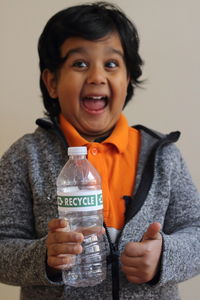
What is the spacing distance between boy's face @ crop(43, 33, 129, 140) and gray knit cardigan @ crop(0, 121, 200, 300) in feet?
0.26

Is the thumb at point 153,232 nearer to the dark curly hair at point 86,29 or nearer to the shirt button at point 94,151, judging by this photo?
the shirt button at point 94,151

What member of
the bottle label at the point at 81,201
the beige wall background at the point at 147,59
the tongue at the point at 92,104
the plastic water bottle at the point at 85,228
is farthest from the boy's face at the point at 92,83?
the beige wall background at the point at 147,59

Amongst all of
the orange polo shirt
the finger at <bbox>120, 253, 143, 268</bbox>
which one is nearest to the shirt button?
the orange polo shirt

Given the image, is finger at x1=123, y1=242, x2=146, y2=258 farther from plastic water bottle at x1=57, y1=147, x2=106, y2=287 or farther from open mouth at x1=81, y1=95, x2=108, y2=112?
open mouth at x1=81, y1=95, x2=108, y2=112

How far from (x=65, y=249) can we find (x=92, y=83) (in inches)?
15.1

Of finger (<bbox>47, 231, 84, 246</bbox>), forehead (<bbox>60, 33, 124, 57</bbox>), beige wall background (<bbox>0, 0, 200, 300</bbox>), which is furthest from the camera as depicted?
beige wall background (<bbox>0, 0, 200, 300</bbox>)

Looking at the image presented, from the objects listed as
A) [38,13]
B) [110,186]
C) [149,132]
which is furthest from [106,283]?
[38,13]

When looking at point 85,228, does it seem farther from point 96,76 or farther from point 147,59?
point 147,59

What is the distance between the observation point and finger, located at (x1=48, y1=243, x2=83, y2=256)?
29.0 inches

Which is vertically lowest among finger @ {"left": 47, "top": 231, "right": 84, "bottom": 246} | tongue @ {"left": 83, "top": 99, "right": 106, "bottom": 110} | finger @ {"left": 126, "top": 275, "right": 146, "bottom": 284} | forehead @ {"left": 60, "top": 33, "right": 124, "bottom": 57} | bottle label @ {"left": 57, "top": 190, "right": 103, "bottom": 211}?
finger @ {"left": 126, "top": 275, "right": 146, "bottom": 284}

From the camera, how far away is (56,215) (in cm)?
93

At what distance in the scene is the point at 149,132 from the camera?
1074 millimetres

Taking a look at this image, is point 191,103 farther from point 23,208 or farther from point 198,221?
point 23,208

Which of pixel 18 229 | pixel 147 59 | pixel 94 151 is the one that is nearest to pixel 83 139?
pixel 94 151
